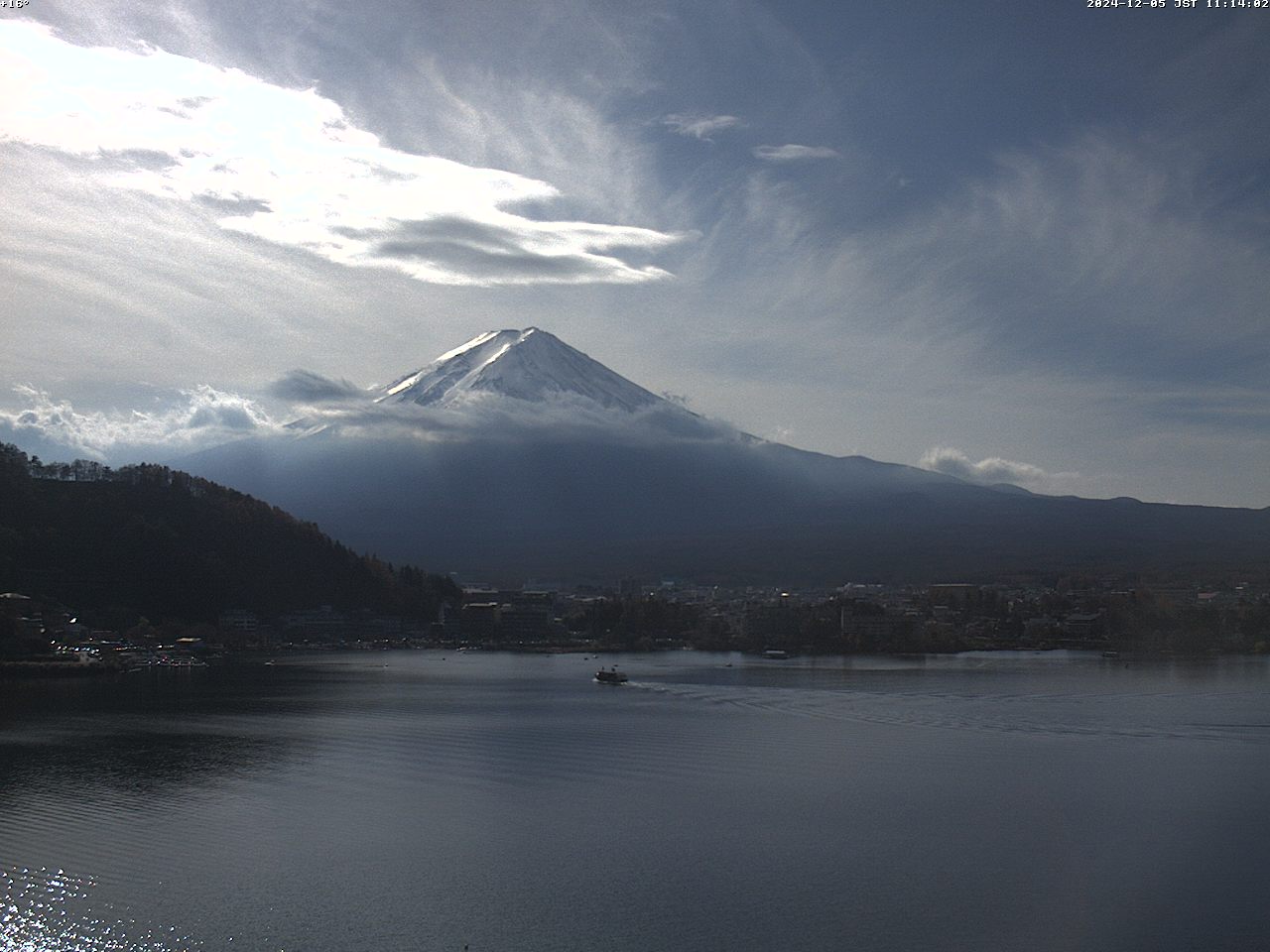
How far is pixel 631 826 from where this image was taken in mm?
10438

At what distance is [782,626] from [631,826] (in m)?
29.2

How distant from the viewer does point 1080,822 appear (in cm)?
1075

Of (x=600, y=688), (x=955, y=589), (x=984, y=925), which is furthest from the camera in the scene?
(x=955, y=589)

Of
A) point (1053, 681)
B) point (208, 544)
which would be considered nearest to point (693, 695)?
point (1053, 681)

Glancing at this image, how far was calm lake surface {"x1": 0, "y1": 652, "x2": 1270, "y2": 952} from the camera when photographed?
783 cm

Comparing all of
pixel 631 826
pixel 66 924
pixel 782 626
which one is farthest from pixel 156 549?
pixel 66 924

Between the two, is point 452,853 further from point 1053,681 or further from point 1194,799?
point 1053,681

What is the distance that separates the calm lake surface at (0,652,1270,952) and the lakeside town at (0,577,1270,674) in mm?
15899

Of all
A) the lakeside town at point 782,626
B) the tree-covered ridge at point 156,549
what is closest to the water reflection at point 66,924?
the lakeside town at point 782,626

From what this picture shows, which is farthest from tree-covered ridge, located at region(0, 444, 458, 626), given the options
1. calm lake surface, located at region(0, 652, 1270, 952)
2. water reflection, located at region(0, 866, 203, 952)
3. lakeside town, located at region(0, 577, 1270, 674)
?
water reflection, located at region(0, 866, 203, 952)

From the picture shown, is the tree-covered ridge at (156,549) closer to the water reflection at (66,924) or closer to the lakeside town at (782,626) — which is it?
the lakeside town at (782,626)

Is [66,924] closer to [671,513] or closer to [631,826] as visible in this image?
[631,826]

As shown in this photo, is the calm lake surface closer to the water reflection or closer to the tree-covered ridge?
the water reflection

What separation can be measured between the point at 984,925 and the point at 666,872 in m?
2.29
